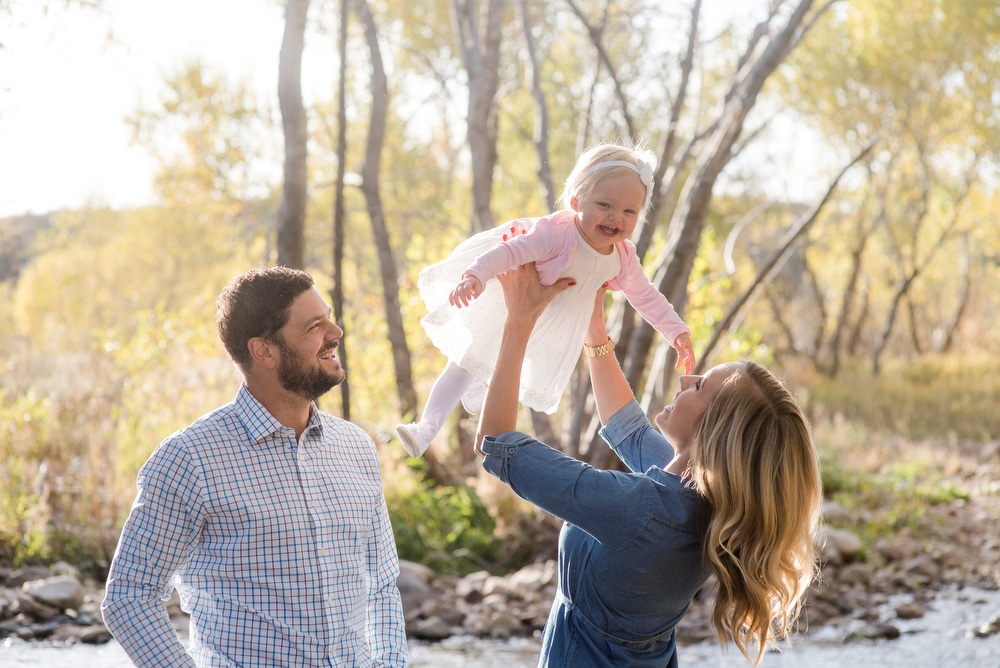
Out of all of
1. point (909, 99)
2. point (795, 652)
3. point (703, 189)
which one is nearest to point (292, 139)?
point (703, 189)

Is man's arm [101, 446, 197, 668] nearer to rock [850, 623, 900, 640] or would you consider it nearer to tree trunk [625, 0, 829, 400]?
tree trunk [625, 0, 829, 400]

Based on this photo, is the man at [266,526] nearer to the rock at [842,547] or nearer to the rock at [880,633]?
the rock at [880,633]

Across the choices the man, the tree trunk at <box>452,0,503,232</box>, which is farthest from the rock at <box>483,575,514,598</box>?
the man

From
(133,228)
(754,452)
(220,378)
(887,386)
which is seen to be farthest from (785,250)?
(133,228)

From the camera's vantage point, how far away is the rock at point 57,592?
20.3 feet

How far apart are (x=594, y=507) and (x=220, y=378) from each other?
7.73 metres

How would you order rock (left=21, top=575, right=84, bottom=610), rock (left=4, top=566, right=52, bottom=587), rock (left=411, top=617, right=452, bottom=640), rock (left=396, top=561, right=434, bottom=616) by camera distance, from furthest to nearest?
rock (left=396, top=561, right=434, bottom=616) < rock (left=4, top=566, right=52, bottom=587) < rock (left=411, top=617, right=452, bottom=640) < rock (left=21, top=575, right=84, bottom=610)

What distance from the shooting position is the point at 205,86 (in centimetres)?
1920

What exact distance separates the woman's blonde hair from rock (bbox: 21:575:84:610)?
5.19 meters

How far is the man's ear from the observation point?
7.75 ft

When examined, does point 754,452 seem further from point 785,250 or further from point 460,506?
point 460,506

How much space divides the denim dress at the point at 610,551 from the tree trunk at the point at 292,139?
3.68 meters

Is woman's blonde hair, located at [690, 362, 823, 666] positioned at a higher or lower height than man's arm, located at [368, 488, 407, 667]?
higher

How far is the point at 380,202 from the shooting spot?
8391mm
